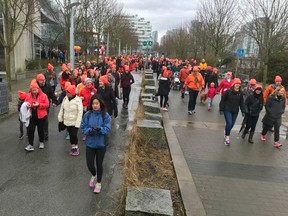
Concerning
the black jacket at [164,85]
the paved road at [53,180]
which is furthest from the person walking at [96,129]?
the black jacket at [164,85]

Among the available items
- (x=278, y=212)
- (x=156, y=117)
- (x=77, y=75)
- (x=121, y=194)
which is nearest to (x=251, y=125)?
(x=156, y=117)

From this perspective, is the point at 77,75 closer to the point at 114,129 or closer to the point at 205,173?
the point at 114,129

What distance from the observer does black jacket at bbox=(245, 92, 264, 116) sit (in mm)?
7602

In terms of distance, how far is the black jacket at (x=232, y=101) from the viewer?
7.34m

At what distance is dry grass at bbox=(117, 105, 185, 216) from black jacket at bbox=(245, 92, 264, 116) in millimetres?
2503

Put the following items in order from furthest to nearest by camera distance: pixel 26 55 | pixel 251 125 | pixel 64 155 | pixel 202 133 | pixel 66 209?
pixel 26 55 → pixel 202 133 → pixel 251 125 → pixel 64 155 → pixel 66 209

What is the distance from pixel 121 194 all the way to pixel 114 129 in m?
3.99

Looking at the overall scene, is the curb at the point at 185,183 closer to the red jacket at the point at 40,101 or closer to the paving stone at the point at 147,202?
the paving stone at the point at 147,202

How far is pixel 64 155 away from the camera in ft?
20.0

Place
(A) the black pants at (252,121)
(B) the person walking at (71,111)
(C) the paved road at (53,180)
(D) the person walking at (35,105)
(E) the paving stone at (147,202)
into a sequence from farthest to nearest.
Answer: (A) the black pants at (252,121) < (D) the person walking at (35,105) < (B) the person walking at (71,111) < (C) the paved road at (53,180) < (E) the paving stone at (147,202)

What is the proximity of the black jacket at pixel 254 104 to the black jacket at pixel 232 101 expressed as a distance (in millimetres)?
402

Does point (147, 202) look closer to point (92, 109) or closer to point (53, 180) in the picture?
point (92, 109)

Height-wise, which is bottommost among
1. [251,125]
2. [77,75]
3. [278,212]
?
[278,212]

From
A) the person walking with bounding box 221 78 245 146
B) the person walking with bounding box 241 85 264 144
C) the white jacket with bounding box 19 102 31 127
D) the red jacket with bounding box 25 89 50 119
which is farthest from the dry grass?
the person walking with bounding box 241 85 264 144
